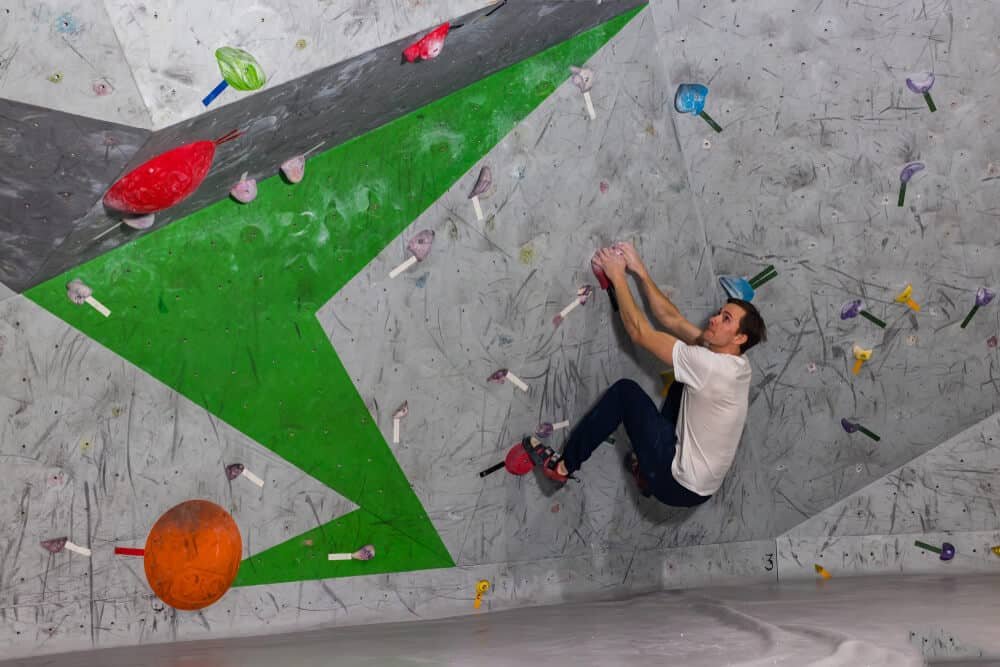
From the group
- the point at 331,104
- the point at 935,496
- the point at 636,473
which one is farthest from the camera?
the point at 935,496

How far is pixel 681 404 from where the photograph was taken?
377cm

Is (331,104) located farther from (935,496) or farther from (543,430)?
(935,496)

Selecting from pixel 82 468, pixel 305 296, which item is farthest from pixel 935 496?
pixel 82 468

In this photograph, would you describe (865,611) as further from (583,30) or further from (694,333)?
(583,30)

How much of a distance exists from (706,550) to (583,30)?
215 centimetres

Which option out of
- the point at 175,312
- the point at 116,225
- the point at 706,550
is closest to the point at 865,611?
the point at 706,550

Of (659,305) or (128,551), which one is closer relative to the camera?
(128,551)

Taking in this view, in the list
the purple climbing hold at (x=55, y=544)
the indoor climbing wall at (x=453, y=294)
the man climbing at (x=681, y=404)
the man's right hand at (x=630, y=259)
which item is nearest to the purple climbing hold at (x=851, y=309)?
the indoor climbing wall at (x=453, y=294)

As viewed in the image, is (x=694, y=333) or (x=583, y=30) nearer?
(x=583, y=30)

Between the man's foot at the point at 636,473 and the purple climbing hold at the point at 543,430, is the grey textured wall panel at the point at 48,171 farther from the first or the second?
the man's foot at the point at 636,473

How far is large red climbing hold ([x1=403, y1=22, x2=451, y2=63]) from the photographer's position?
277 cm

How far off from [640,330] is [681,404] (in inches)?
13.6

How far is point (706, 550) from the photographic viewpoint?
431 centimetres

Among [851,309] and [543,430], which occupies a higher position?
[851,309]
